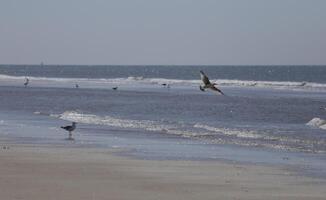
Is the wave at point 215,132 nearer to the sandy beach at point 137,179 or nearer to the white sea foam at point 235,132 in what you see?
the white sea foam at point 235,132

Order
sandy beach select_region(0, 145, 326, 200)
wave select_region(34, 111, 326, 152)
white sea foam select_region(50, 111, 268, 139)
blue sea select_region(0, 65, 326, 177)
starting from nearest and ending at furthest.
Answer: sandy beach select_region(0, 145, 326, 200)
blue sea select_region(0, 65, 326, 177)
wave select_region(34, 111, 326, 152)
white sea foam select_region(50, 111, 268, 139)

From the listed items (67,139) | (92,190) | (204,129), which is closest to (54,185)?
(92,190)

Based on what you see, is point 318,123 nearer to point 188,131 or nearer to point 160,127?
point 188,131

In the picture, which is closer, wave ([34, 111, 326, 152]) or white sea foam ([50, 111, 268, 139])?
wave ([34, 111, 326, 152])

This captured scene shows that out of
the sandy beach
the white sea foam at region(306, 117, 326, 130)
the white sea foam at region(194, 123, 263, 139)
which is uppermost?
the white sea foam at region(306, 117, 326, 130)

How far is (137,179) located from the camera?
13.2 meters

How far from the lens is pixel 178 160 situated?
15992mm

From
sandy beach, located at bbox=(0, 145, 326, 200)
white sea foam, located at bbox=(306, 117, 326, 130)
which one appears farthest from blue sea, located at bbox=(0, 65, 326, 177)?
sandy beach, located at bbox=(0, 145, 326, 200)

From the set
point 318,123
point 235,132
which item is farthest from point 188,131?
point 318,123

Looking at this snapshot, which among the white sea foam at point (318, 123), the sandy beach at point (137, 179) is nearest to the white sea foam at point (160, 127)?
the white sea foam at point (318, 123)

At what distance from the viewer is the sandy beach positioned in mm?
11617

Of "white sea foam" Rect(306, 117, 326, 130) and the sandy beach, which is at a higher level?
"white sea foam" Rect(306, 117, 326, 130)

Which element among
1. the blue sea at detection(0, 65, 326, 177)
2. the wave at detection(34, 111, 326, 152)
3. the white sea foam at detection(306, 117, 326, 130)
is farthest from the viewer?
the white sea foam at detection(306, 117, 326, 130)

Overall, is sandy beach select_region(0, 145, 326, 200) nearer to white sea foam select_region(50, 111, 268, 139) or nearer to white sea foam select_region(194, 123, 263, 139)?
white sea foam select_region(194, 123, 263, 139)
